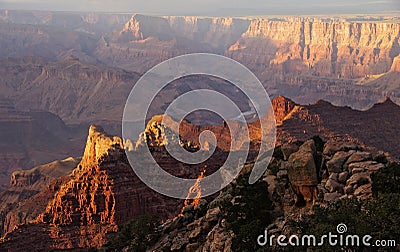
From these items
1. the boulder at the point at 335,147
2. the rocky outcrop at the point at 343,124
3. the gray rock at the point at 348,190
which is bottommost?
the gray rock at the point at 348,190

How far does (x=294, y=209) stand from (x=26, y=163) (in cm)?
12295

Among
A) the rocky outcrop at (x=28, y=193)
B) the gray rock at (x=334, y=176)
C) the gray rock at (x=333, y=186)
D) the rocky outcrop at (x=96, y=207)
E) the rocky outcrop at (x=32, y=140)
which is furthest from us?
the rocky outcrop at (x=32, y=140)

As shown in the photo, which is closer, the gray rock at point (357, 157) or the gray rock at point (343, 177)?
the gray rock at point (343, 177)

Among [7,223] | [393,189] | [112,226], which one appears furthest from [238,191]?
[7,223]

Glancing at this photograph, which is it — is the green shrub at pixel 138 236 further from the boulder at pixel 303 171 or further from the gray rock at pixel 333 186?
the gray rock at pixel 333 186

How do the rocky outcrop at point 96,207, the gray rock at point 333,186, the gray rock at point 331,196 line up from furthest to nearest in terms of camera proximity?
1. the rocky outcrop at point 96,207
2. the gray rock at point 333,186
3. the gray rock at point 331,196

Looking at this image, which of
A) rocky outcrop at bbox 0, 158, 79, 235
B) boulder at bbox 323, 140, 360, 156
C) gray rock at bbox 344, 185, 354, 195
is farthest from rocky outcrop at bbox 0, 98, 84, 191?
gray rock at bbox 344, 185, 354, 195

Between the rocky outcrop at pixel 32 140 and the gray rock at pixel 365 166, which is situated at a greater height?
the rocky outcrop at pixel 32 140

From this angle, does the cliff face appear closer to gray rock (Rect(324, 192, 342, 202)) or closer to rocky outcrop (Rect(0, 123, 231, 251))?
rocky outcrop (Rect(0, 123, 231, 251))

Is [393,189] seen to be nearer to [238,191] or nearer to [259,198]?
[259,198]

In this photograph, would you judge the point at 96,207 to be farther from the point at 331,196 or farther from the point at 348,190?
the point at 348,190

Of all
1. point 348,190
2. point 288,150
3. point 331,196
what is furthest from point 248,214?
point 288,150

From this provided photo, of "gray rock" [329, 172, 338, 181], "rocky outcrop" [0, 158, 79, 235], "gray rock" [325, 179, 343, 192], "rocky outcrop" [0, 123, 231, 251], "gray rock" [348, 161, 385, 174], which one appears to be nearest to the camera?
"gray rock" [325, 179, 343, 192]

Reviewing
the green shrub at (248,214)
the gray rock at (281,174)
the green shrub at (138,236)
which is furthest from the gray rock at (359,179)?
the green shrub at (138,236)
